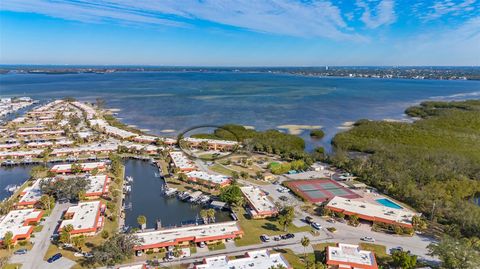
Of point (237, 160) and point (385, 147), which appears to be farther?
point (385, 147)

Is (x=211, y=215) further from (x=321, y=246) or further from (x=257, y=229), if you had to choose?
(x=321, y=246)

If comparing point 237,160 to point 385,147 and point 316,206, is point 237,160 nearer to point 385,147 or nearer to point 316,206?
point 316,206

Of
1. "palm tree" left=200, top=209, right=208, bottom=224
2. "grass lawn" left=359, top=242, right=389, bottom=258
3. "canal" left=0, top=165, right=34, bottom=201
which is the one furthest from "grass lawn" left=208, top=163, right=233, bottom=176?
"canal" left=0, top=165, right=34, bottom=201

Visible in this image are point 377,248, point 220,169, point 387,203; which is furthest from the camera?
point 220,169

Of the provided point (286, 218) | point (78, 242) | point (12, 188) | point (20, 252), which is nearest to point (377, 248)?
point (286, 218)

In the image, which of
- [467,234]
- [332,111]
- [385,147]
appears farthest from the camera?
[332,111]

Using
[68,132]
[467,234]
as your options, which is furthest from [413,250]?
[68,132]

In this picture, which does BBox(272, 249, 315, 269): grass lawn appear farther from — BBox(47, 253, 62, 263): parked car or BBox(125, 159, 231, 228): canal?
BBox(47, 253, 62, 263): parked car
